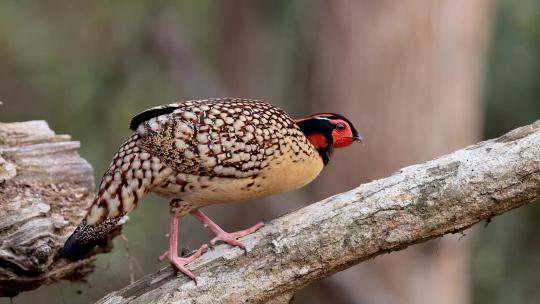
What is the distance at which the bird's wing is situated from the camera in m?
4.59

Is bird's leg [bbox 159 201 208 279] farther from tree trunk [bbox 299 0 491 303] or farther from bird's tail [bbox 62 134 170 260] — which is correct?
tree trunk [bbox 299 0 491 303]

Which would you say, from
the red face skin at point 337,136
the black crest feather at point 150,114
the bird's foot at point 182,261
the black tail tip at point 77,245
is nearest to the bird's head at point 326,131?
the red face skin at point 337,136

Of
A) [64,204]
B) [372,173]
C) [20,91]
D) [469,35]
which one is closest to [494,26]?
[469,35]

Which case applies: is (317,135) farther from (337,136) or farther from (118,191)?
(118,191)

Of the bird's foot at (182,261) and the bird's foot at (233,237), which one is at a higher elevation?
the bird's foot at (233,237)

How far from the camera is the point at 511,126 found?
14914 mm

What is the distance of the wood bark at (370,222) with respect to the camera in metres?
4.31

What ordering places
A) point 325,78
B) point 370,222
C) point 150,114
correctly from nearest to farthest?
point 370,222 → point 150,114 → point 325,78

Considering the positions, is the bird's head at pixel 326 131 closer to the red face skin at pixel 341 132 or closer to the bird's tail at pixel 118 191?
the red face skin at pixel 341 132

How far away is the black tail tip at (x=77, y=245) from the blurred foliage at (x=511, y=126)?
10765 millimetres

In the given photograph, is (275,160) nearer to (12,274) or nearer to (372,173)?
(12,274)

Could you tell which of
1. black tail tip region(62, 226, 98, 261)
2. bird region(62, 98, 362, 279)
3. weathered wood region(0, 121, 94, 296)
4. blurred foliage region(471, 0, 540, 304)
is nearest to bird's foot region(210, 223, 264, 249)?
bird region(62, 98, 362, 279)

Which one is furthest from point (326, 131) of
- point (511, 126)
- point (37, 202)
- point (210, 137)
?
point (511, 126)

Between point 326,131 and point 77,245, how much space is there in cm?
154
